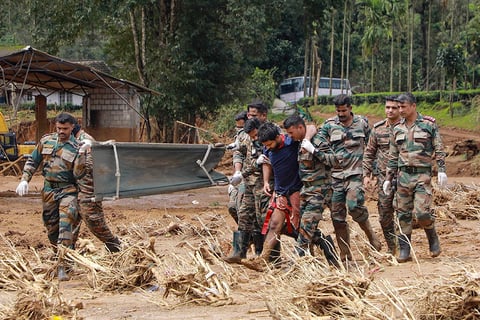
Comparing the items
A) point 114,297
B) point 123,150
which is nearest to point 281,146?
point 114,297

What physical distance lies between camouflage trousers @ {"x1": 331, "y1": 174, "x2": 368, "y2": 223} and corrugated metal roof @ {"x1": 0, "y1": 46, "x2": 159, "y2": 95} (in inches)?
466

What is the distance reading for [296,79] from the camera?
62281 millimetres

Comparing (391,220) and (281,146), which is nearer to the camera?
(281,146)

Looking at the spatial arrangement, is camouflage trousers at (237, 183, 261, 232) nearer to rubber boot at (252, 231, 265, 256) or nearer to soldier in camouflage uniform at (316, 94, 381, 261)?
rubber boot at (252, 231, 265, 256)

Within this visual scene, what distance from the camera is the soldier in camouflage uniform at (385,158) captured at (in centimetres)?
948

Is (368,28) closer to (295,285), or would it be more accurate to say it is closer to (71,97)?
(71,97)

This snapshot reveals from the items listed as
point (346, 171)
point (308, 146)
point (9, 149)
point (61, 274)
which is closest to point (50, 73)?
point (9, 149)

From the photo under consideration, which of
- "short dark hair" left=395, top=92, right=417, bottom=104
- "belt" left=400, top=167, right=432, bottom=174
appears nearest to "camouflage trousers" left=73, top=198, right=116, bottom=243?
"belt" left=400, top=167, right=432, bottom=174

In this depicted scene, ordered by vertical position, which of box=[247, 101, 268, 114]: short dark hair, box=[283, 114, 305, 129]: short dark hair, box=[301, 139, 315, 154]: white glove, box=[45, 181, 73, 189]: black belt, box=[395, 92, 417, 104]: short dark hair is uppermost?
box=[395, 92, 417, 104]: short dark hair

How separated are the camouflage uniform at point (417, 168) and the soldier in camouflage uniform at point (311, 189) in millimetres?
1029

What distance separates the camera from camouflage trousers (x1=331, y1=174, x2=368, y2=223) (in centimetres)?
890

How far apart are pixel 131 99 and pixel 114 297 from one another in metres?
18.0

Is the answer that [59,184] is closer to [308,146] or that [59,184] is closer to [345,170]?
[308,146]

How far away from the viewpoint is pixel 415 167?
9000 mm
